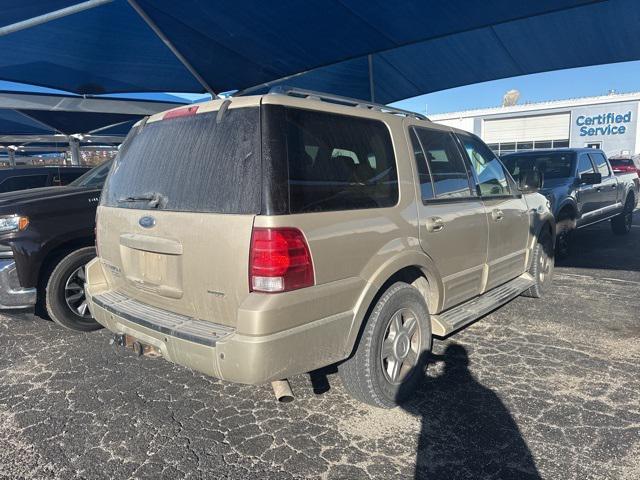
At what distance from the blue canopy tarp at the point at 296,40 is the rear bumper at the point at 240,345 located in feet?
16.9

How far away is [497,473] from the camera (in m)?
2.45

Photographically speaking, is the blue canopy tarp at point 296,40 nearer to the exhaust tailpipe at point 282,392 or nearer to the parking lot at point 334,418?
the parking lot at point 334,418

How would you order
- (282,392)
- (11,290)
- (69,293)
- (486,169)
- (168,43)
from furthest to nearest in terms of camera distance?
(168,43) < (69,293) < (486,169) < (11,290) < (282,392)

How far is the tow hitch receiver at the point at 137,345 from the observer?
9.36ft

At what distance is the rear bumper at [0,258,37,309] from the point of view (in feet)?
13.5

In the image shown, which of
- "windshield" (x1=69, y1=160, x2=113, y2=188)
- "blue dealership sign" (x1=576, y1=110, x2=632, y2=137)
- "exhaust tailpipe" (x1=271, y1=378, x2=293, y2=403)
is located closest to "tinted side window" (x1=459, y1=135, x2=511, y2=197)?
"exhaust tailpipe" (x1=271, y1=378, x2=293, y2=403)

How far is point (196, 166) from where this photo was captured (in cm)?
274

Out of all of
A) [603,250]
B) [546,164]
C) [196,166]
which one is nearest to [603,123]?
[603,250]

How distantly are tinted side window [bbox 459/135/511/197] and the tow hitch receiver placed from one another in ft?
9.61

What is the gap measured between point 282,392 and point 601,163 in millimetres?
8486

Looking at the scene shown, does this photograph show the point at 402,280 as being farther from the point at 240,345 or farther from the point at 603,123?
the point at 603,123

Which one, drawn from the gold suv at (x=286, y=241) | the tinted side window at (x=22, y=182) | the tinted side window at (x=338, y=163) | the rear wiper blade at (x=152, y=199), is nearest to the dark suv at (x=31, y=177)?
the tinted side window at (x=22, y=182)

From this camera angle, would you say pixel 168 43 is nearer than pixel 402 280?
No

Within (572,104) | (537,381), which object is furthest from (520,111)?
(537,381)
